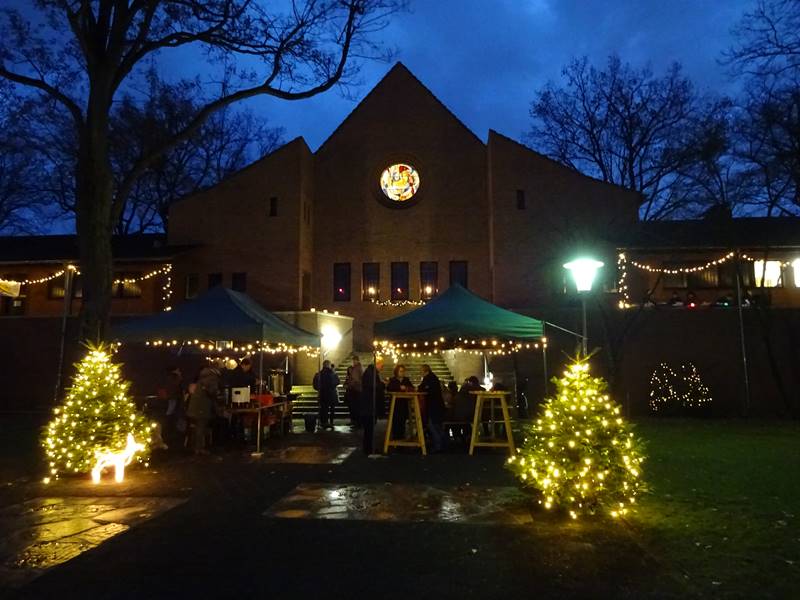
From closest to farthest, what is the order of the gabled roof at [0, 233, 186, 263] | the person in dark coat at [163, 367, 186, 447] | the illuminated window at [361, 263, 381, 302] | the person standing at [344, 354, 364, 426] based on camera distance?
1. the person in dark coat at [163, 367, 186, 447]
2. the person standing at [344, 354, 364, 426]
3. the gabled roof at [0, 233, 186, 263]
4. the illuminated window at [361, 263, 381, 302]

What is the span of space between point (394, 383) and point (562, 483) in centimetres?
554

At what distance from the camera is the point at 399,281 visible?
25469 mm

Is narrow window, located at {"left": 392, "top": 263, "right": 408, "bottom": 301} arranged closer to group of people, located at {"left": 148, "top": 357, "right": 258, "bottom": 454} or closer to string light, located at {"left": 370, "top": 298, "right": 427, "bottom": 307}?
string light, located at {"left": 370, "top": 298, "right": 427, "bottom": 307}

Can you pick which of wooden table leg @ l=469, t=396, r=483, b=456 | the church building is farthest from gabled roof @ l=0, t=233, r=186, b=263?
wooden table leg @ l=469, t=396, r=483, b=456

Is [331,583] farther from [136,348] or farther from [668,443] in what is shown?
[136,348]

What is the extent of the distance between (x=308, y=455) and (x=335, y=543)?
564 centimetres

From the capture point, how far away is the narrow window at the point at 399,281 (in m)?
25.3

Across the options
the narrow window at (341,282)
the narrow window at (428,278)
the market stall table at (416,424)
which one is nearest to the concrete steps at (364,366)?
the narrow window at (341,282)

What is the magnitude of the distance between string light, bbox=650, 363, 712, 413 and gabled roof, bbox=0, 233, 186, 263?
1794cm

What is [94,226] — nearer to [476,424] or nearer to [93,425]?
[93,425]

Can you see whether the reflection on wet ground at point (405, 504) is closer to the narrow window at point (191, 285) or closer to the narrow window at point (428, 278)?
the narrow window at point (428, 278)

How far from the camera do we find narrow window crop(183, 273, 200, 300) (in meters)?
24.9

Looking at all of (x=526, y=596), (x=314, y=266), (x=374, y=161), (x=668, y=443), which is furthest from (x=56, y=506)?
(x=374, y=161)

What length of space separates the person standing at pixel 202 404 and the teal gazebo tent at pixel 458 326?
10.7 ft
